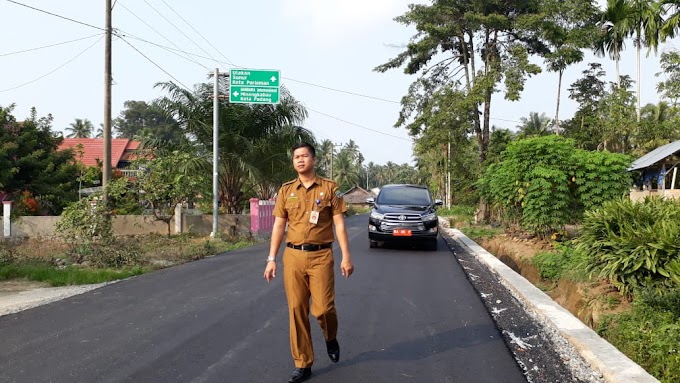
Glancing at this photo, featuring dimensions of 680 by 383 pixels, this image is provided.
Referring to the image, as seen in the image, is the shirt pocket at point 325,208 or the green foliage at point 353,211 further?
the green foliage at point 353,211

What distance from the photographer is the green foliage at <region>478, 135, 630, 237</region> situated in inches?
508

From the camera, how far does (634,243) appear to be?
21.6ft

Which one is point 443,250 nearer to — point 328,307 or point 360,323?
point 360,323

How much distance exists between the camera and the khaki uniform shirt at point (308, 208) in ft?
13.7

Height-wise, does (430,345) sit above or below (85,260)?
below

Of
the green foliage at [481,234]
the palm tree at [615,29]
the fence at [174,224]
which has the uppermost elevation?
the palm tree at [615,29]

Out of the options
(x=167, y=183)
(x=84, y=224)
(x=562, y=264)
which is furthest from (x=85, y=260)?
(x=562, y=264)

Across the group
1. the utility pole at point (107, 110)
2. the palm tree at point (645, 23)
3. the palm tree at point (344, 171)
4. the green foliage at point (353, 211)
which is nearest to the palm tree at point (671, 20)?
the palm tree at point (645, 23)

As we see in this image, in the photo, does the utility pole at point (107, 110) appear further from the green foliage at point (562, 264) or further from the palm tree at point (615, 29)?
the palm tree at point (615, 29)

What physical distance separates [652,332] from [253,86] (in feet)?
52.8

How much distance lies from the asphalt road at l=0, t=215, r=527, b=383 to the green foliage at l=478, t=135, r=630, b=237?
5.25m

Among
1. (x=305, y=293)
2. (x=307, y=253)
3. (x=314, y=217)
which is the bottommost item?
(x=305, y=293)

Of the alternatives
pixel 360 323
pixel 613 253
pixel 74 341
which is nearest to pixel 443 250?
pixel 613 253

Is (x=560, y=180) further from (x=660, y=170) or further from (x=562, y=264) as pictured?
(x=660, y=170)
